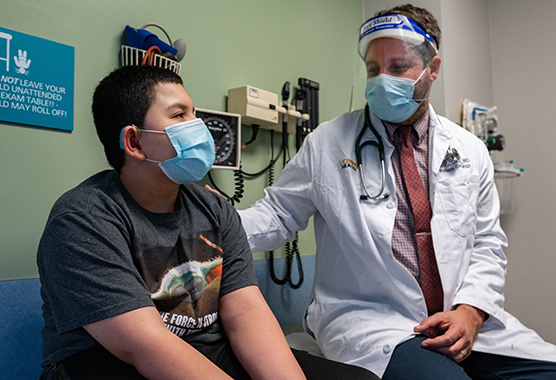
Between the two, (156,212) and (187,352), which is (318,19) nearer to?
(156,212)

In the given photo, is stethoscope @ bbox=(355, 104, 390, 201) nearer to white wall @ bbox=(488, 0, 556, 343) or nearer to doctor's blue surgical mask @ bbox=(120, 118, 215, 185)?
doctor's blue surgical mask @ bbox=(120, 118, 215, 185)

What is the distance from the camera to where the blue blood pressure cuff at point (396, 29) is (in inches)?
58.9

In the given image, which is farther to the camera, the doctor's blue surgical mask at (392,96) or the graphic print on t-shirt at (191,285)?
the doctor's blue surgical mask at (392,96)

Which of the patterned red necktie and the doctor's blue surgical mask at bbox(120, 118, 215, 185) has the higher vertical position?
the doctor's blue surgical mask at bbox(120, 118, 215, 185)

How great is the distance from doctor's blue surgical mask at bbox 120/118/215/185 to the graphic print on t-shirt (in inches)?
6.0

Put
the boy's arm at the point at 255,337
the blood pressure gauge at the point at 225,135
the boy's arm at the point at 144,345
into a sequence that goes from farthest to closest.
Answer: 1. the blood pressure gauge at the point at 225,135
2. the boy's arm at the point at 255,337
3. the boy's arm at the point at 144,345

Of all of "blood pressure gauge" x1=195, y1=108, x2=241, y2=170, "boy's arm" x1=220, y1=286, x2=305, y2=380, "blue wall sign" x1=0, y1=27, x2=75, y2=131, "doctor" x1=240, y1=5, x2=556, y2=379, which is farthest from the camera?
"blood pressure gauge" x1=195, y1=108, x2=241, y2=170

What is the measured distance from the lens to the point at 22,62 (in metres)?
1.19

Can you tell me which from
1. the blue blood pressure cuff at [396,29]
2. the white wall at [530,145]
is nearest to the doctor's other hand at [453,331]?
the blue blood pressure cuff at [396,29]

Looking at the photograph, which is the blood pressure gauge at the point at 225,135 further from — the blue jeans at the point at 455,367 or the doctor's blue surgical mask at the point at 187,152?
the blue jeans at the point at 455,367

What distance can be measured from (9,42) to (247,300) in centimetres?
92

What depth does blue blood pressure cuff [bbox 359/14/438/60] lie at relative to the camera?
1497 millimetres

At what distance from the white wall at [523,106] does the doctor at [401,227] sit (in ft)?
3.80

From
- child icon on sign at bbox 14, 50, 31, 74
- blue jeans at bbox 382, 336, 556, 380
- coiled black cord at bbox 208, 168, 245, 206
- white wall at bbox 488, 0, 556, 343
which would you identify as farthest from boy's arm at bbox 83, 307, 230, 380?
white wall at bbox 488, 0, 556, 343
